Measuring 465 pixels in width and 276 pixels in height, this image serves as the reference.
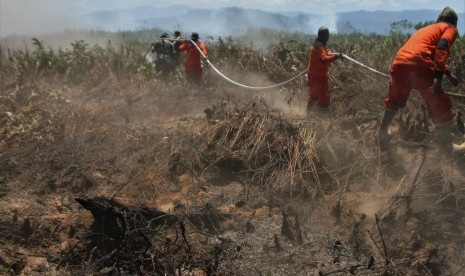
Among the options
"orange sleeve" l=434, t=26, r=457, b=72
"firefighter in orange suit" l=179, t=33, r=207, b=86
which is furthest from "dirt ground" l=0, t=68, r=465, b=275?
"firefighter in orange suit" l=179, t=33, r=207, b=86

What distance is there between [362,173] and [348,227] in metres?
0.90

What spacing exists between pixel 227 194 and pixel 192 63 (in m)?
4.88

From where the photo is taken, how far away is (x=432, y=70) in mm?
4000

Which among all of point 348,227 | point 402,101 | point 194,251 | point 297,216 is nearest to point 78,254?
point 194,251

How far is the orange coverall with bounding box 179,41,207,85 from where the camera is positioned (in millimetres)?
8438

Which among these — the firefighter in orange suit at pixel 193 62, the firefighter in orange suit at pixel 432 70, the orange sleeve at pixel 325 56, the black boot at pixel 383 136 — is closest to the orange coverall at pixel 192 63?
the firefighter in orange suit at pixel 193 62

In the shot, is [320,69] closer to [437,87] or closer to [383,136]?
[383,136]

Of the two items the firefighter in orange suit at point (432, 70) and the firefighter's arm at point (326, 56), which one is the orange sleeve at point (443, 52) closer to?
the firefighter in orange suit at point (432, 70)

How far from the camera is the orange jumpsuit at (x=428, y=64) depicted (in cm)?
389

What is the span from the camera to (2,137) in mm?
5430

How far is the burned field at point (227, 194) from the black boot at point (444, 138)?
112mm

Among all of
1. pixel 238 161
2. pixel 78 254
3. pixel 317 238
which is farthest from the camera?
pixel 238 161

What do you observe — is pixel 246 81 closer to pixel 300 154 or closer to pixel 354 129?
pixel 354 129

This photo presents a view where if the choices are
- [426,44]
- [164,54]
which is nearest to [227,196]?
[426,44]
